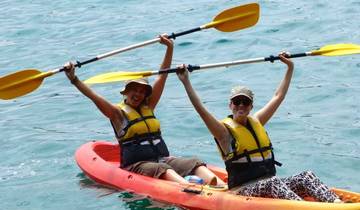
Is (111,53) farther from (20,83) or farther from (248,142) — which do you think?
(248,142)

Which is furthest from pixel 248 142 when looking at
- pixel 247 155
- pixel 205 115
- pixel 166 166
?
pixel 166 166

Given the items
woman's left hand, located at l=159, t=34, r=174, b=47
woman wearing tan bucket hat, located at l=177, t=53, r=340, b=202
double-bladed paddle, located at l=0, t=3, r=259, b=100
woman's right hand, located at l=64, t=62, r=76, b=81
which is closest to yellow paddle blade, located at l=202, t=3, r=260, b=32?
double-bladed paddle, located at l=0, t=3, r=259, b=100

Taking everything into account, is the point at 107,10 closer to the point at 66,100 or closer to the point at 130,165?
the point at 66,100

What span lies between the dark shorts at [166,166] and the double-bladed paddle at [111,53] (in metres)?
1.02

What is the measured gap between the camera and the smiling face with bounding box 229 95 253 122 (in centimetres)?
594

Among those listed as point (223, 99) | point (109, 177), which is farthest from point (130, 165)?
point (223, 99)

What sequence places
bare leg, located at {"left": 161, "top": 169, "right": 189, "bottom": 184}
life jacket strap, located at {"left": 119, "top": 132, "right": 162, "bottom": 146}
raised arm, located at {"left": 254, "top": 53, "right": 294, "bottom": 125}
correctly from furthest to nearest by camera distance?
life jacket strap, located at {"left": 119, "top": 132, "right": 162, "bottom": 146} < bare leg, located at {"left": 161, "top": 169, "right": 189, "bottom": 184} < raised arm, located at {"left": 254, "top": 53, "right": 294, "bottom": 125}

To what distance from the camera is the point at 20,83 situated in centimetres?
730

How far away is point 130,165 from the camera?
7098 mm

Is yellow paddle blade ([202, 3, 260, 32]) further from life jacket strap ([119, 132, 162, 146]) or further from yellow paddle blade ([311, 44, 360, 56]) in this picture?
life jacket strap ([119, 132, 162, 146])

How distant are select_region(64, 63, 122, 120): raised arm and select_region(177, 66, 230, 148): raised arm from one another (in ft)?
3.57

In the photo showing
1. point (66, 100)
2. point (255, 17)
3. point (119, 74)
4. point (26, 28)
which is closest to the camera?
point (119, 74)

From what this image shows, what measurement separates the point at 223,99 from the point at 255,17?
280 centimetres

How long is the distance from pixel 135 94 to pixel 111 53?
425 mm
